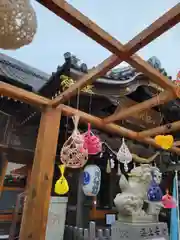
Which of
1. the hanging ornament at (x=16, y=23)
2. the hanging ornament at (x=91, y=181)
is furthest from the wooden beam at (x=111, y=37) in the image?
the hanging ornament at (x=91, y=181)

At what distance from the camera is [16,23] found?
121 centimetres

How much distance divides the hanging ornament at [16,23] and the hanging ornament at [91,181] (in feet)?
10.00

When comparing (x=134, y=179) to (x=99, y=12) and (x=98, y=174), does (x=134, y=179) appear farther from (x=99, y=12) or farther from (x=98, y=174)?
(x=99, y=12)

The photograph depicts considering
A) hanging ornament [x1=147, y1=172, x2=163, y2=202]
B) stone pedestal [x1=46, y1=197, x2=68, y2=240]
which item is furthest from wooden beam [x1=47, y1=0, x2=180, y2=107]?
stone pedestal [x1=46, y1=197, x2=68, y2=240]

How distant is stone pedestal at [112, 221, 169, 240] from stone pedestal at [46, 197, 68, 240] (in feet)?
6.68

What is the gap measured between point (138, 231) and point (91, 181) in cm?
145

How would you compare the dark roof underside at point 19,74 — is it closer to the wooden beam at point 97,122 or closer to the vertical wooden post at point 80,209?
the wooden beam at point 97,122

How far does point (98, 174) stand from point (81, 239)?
4.46 ft

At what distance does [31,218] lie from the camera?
2.24 metres

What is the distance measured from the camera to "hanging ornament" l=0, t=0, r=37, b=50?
117cm

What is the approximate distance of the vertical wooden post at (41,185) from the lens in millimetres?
2230

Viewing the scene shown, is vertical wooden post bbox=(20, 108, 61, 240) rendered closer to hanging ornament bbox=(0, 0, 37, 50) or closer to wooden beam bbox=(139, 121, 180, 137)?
hanging ornament bbox=(0, 0, 37, 50)

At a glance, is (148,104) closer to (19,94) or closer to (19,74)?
(19,94)

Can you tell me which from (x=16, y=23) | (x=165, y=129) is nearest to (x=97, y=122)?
(x=165, y=129)
